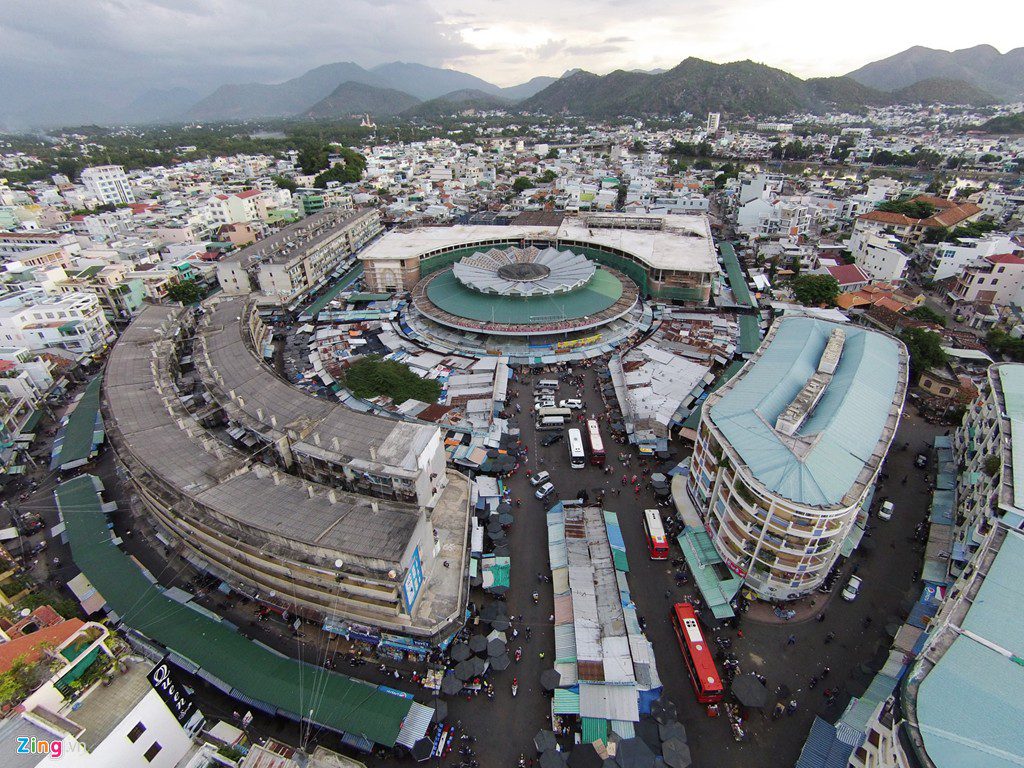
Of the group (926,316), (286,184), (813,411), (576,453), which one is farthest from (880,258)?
(286,184)

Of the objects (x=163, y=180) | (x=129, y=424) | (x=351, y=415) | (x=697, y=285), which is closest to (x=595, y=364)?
(x=697, y=285)

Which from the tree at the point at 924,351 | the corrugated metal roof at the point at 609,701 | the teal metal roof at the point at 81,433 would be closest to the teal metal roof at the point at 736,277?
the tree at the point at 924,351

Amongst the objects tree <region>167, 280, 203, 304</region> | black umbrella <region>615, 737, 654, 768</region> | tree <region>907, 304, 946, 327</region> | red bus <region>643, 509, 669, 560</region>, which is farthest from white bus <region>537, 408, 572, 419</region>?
tree <region>167, 280, 203, 304</region>

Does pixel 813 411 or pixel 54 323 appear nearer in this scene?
pixel 813 411

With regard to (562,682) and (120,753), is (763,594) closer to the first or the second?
(562,682)

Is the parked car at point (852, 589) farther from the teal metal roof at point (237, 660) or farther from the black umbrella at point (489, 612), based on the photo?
the teal metal roof at point (237, 660)

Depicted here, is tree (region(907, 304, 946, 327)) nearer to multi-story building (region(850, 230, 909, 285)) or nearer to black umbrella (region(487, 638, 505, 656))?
multi-story building (region(850, 230, 909, 285))

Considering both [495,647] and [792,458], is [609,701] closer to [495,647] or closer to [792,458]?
[495,647]
